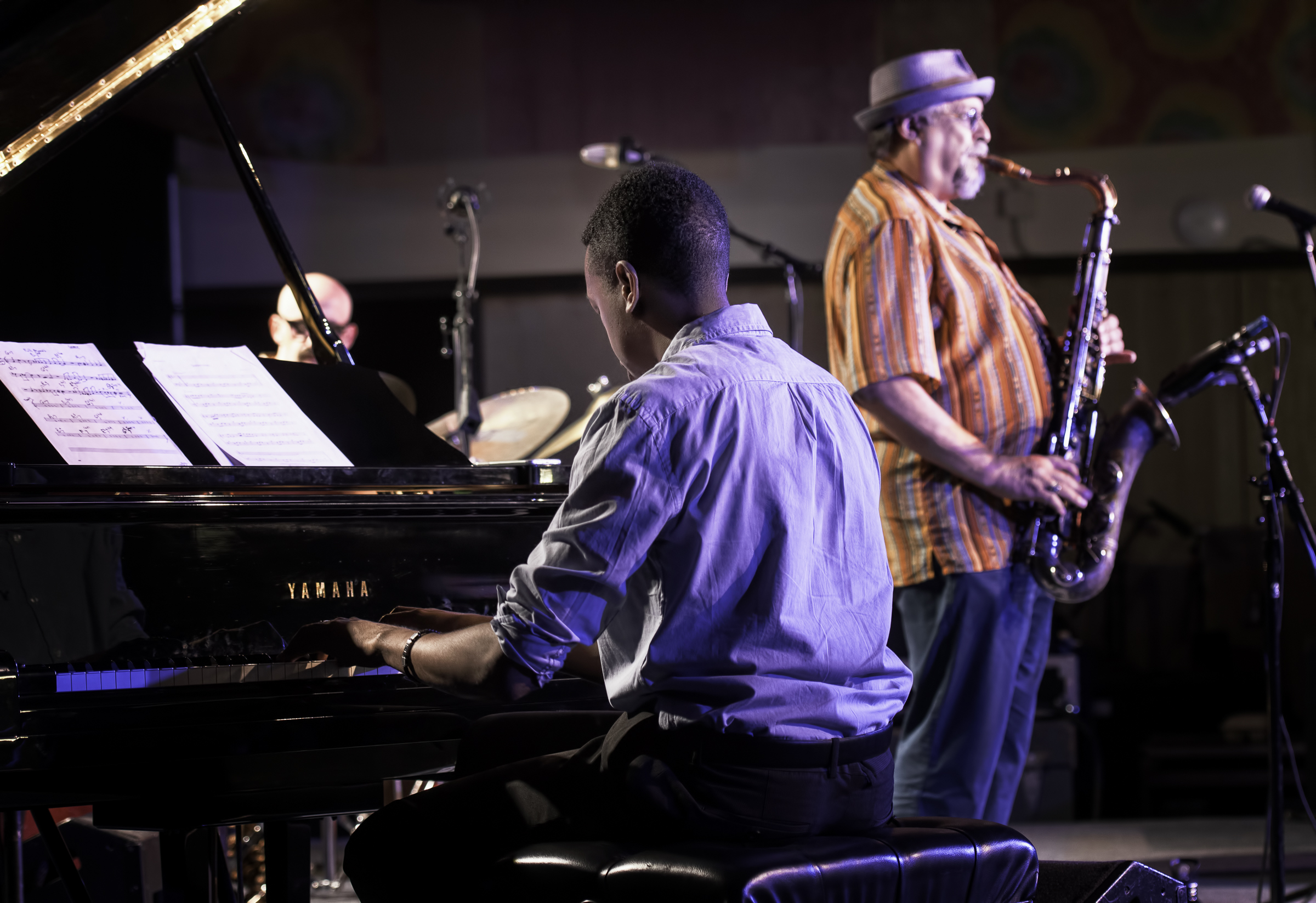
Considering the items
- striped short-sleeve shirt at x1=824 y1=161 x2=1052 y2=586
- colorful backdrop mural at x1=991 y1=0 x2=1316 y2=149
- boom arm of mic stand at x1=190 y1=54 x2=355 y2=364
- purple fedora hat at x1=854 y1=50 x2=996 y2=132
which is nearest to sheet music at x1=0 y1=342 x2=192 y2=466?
boom arm of mic stand at x1=190 y1=54 x2=355 y2=364

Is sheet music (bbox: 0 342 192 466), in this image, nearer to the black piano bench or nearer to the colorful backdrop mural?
the black piano bench

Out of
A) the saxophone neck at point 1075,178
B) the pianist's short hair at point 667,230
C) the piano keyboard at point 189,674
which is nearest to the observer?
the pianist's short hair at point 667,230

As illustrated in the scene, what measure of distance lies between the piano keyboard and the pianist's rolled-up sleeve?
47cm

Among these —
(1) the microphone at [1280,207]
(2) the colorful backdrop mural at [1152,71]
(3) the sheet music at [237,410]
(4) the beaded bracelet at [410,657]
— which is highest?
(2) the colorful backdrop mural at [1152,71]

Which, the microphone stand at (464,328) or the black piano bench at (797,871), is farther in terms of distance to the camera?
the microphone stand at (464,328)

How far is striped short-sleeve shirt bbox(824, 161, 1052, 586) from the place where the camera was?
8.54 ft

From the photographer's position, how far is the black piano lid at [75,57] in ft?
6.86

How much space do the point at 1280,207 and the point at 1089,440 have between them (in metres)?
0.67

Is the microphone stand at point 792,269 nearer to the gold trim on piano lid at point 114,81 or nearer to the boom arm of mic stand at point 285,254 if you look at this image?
the boom arm of mic stand at point 285,254

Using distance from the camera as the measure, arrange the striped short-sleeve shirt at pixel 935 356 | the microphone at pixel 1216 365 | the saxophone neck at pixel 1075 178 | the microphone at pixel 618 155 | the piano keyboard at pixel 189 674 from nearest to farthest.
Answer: the piano keyboard at pixel 189 674
the striped short-sleeve shirt at pixel 935 356
the microphone at pixel 1216 365
the saxophone neck at pixel 1075 178
the microphone at pixel 618 155

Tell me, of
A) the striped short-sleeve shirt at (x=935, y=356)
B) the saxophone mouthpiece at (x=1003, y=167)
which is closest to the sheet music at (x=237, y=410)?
the striped short-sleeve shirt at (x=935, y=356)

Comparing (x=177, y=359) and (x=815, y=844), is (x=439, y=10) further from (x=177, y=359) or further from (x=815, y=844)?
(x=815, y=844)

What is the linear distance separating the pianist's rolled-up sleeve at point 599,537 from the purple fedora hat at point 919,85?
171 cm

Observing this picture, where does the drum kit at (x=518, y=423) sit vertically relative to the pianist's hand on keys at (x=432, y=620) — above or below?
above
